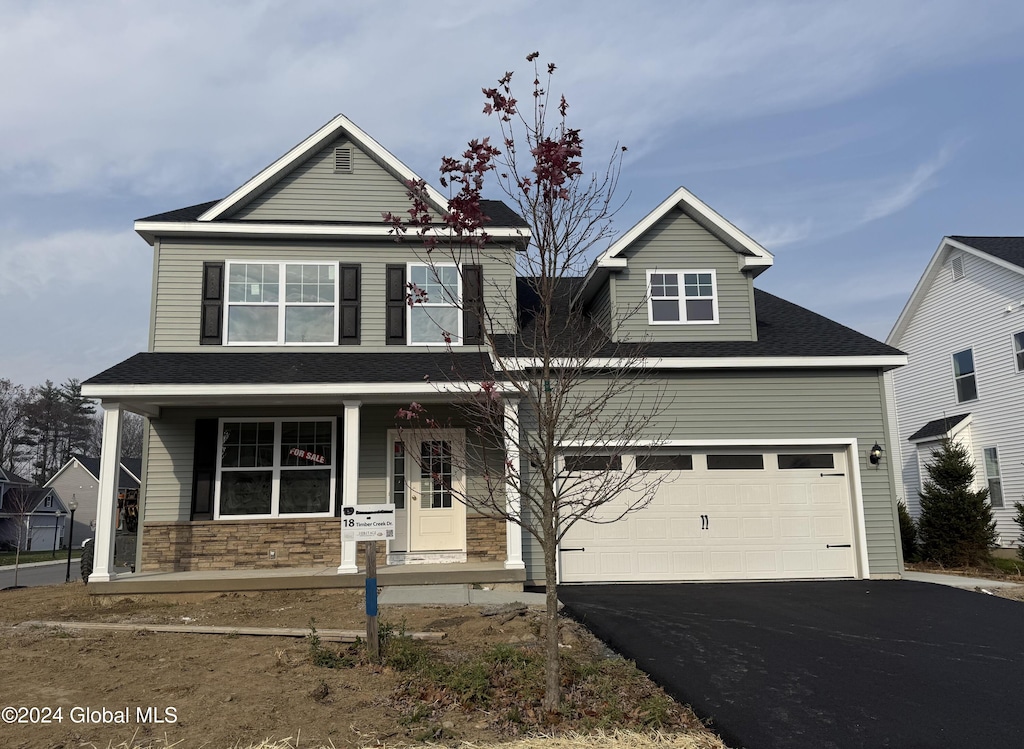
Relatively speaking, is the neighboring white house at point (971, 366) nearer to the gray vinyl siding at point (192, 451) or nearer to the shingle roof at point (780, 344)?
the shingle roof at point (780, 344)

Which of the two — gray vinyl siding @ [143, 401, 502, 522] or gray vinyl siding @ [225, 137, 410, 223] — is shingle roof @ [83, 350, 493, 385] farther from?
gray vinyl siding @ [225, 137, 410, 223]

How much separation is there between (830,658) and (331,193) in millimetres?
10474

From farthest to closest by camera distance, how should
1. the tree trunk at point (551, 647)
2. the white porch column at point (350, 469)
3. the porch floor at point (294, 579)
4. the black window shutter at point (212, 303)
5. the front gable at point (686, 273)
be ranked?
the front gable at point (686, 273)
the black window shutter at point (212, 303)
the white porch column at point (350, 469)
the porch floor at point (294, 579)
the tree trunk at point (551, 647)

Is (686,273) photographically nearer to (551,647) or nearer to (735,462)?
(735,462)

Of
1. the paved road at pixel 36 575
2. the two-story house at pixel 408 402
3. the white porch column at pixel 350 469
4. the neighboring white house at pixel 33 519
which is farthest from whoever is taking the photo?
the neighboring white house at pixel 33 519

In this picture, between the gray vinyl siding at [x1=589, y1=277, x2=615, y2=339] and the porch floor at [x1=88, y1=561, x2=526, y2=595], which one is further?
the gray vinyl siding at [x1=589, y1=277, x2=615, y2=339]

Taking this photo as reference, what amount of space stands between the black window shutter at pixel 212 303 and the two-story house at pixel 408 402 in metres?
0.04

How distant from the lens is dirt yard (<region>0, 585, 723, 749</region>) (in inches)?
183

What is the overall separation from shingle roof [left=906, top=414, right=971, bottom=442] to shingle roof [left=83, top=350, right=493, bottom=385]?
47.1 feet

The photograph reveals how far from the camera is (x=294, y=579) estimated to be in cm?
1024

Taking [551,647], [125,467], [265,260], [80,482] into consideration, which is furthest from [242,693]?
[80,482]

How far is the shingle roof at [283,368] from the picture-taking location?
34.8 ft

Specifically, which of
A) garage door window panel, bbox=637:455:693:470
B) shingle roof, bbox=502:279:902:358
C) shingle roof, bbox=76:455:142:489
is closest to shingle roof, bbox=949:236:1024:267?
shingle roof, bbox=502:279:902:358

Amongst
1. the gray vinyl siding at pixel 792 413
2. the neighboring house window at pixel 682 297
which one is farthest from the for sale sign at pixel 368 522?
the neighboring house window at pixel 682 297
